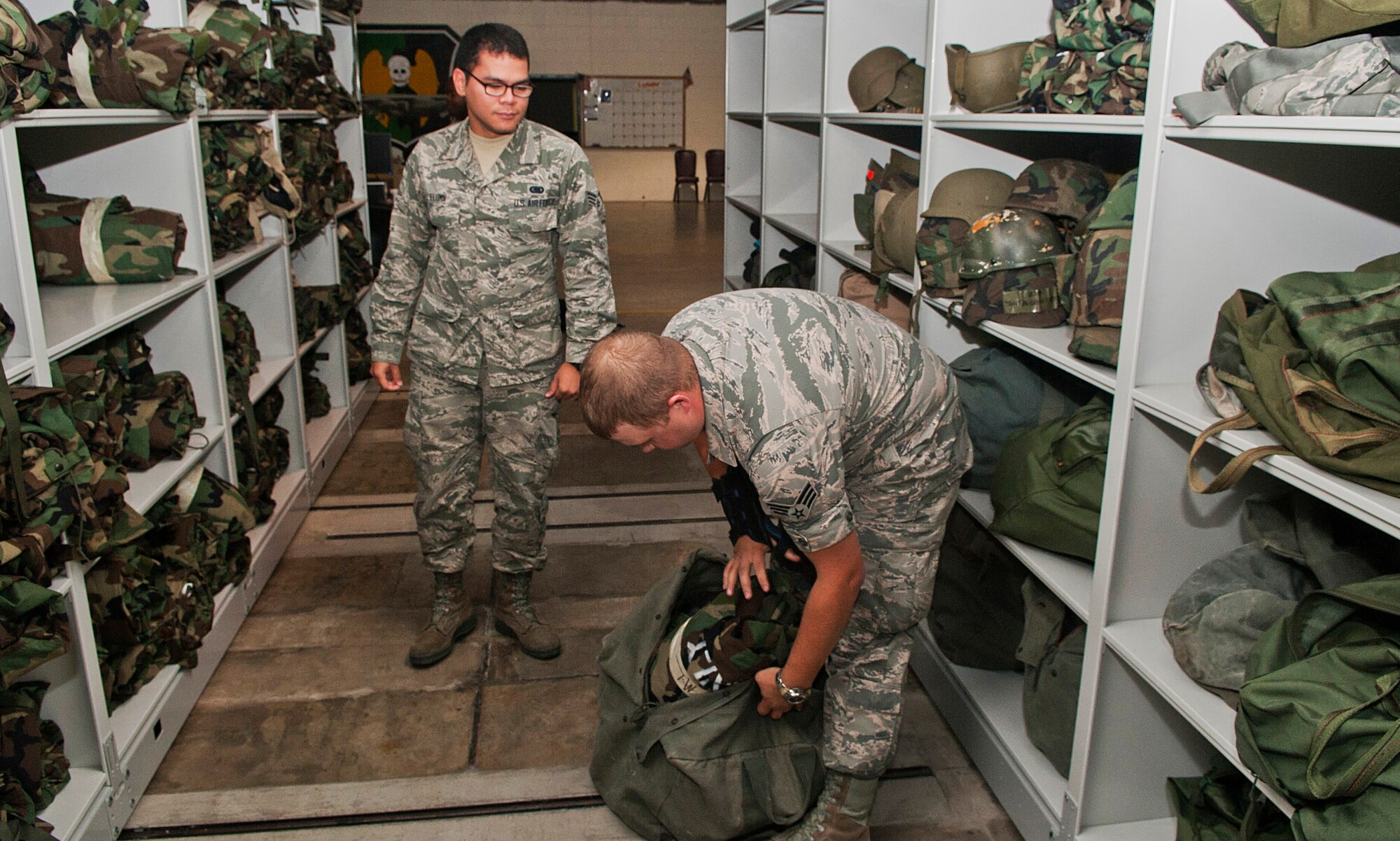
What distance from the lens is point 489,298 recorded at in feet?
9.03

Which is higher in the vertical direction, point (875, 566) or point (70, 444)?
point (70, 444)

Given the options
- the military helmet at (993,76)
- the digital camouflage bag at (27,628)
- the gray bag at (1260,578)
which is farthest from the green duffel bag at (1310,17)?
the digital camouflage bag at (27,628)

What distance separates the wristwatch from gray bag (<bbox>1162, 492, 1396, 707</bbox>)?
0.66 metres

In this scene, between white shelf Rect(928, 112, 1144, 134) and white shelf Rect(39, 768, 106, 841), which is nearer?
white shelf Rect(928, 112, 1144, 134)

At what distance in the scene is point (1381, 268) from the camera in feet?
5.55

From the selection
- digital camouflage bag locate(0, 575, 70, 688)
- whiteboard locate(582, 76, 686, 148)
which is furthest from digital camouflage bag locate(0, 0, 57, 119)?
whiteboard locate(582, 76, 686, 148)

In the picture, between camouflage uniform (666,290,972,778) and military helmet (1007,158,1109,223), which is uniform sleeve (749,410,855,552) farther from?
military helmet (1007,158,1109,223)

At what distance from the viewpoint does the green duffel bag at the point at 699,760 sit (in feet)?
7.16

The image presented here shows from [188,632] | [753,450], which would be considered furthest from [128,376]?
[753,450]

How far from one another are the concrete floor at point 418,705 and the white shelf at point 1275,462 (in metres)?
1.09

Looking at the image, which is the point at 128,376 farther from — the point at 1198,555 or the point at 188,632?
the point at 1198,555

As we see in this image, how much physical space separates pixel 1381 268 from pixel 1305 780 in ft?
2.73

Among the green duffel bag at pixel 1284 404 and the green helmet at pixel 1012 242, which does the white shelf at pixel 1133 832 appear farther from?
the green helmet at pixel 1012 242

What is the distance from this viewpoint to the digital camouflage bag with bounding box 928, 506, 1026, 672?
2.60 m
